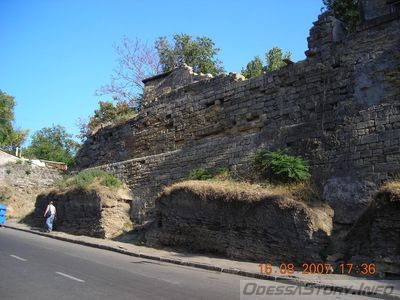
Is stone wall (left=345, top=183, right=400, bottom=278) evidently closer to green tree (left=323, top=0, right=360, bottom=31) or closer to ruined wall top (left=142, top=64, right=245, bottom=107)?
ruined wall top (left=142, top=64, right=245, bottom=107)

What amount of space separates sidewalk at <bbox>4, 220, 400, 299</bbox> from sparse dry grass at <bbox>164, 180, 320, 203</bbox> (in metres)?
1.58

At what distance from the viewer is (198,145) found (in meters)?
15.3

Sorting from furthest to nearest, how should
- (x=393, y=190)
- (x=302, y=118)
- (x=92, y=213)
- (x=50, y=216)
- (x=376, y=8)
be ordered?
1. (x=50, y=216)
2. (x=92, y=213)
3. (x=302, y=118)
4. (x=376, y=8)
5. (x=393, y=190)

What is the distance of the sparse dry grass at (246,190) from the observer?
10281mm

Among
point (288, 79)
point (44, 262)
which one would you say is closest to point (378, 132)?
point (288, 79)

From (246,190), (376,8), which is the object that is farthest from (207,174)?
(376,8)

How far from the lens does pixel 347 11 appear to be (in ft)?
70.6

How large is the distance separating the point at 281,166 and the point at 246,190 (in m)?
1.13

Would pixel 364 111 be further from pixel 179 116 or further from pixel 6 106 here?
pixel 6 106

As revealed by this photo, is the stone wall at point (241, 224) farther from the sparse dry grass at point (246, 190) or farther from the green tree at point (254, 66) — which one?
the green tree at point (254, 66)

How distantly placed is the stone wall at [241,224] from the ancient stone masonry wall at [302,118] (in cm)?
136

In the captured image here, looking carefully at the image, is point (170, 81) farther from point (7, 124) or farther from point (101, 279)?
point (7, 124)

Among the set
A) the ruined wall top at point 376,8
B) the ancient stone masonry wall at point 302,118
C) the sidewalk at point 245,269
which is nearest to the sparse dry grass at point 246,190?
the ancient stone masonry wall at point 302,118

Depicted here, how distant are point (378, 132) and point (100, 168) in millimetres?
12683
